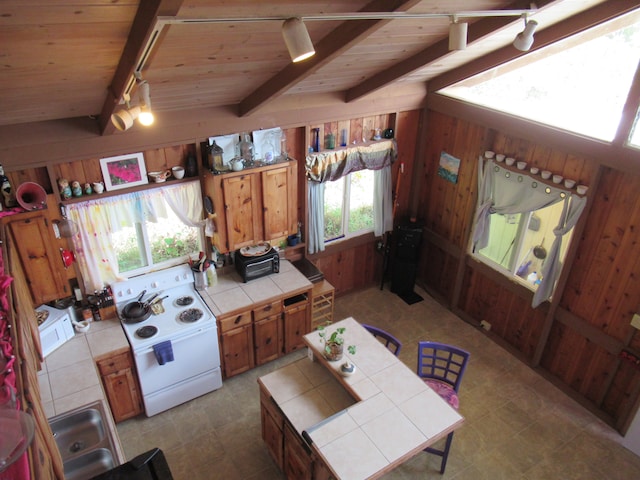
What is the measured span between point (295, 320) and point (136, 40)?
3482 millimetres

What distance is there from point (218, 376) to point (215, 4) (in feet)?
11.9

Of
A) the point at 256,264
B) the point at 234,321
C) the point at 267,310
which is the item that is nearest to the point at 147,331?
the point at 234,321

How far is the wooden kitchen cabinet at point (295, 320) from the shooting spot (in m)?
5.18

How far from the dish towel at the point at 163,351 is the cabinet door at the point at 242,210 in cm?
118

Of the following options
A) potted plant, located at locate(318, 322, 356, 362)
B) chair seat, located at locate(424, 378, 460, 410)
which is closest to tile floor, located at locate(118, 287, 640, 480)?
chair seat, located at locate(424, 378, 460, 410)

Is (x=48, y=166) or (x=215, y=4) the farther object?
(x=48, y=166)

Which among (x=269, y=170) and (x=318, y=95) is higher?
(x=318, y=95)

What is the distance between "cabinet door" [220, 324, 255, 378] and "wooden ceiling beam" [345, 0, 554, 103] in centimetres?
275

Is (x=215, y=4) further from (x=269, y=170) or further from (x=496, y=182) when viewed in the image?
(x=496, y=182)

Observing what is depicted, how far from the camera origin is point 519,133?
480 centimetres

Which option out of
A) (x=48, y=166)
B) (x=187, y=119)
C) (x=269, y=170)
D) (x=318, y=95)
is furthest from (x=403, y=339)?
(x=48, y=166)

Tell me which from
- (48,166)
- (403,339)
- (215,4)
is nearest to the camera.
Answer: (215,4)

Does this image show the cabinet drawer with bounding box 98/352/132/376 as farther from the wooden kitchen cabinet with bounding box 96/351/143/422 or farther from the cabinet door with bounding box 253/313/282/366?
the cabinet door with bounding box 253/313/282/366

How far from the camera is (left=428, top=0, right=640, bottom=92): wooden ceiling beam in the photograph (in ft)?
12.2
